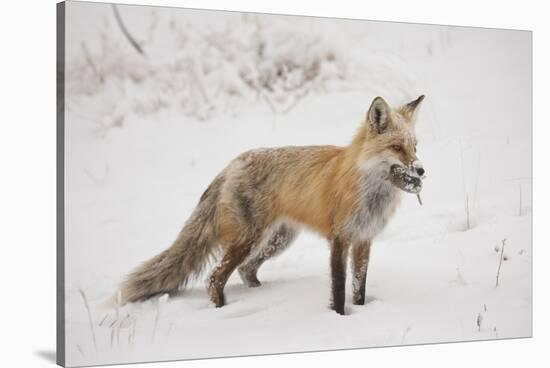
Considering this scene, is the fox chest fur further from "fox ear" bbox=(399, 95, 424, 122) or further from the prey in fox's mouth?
"fox ear" bbox=(399, 95, 424, 122)

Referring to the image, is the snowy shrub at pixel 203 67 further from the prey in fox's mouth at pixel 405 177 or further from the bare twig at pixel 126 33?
the prey in fox's mouth at pixel 405 177

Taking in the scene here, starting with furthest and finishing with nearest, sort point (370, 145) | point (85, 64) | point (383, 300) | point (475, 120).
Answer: point (475, 120), point (383, 300), point (370, 145), point (85, 64)

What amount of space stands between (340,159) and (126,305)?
1.52 metres

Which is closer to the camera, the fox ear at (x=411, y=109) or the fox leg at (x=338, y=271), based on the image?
the fox leg at (x=338, y=271)

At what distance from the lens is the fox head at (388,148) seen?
4984 mm

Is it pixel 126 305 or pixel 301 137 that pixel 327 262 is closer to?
pixel 301 137

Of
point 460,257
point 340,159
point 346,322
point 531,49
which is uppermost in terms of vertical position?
point 531,49

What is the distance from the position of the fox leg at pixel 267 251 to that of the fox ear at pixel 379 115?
0.80 m

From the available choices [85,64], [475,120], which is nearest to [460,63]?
[475,120]

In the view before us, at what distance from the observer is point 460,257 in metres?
5.63

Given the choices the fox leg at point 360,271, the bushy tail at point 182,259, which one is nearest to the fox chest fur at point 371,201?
the fox leg at point 360,271

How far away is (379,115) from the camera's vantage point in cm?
502

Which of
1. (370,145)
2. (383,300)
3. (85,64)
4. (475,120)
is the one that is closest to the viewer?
(85,64)

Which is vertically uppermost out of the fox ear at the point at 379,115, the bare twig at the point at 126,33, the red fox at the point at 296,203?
the bare twig at the point at 126,33
